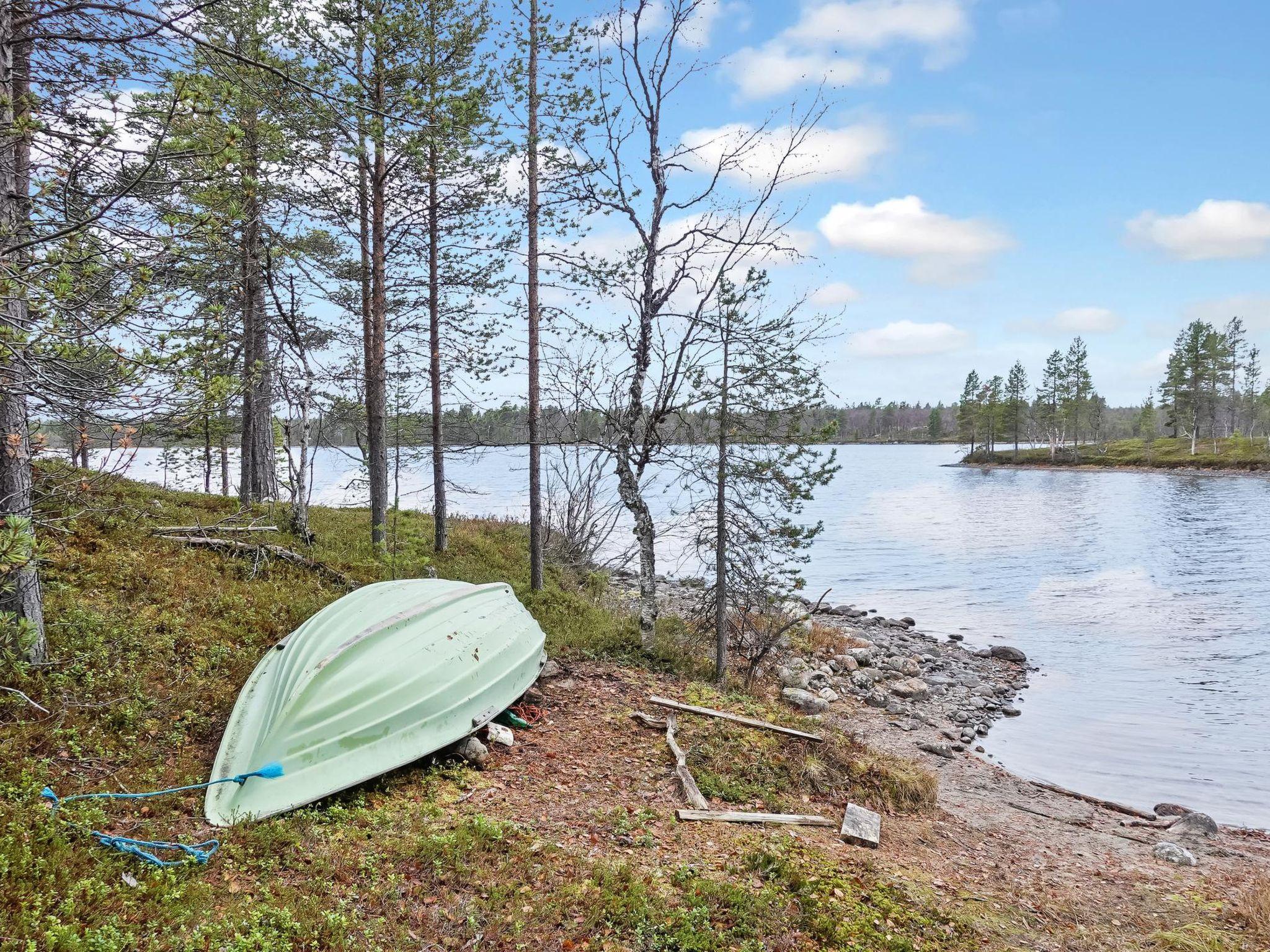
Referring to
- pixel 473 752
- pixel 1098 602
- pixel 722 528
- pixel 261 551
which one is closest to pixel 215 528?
pixel 473 752

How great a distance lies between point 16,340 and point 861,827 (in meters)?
7.49

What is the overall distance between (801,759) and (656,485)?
37.0 m

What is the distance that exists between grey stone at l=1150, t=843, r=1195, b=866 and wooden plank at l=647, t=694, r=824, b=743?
384cm

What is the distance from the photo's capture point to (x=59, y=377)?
14.2ft

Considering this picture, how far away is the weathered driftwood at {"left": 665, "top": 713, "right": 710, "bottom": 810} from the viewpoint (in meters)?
6.29

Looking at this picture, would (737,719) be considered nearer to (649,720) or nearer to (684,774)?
(649,720)

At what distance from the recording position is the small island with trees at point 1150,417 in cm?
6675

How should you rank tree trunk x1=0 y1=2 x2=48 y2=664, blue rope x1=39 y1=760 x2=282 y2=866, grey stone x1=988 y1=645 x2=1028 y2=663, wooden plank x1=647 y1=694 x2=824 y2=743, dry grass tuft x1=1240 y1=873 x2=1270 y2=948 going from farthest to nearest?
grey stone x1=988 y1=645 x2=1028 y2=663, wooden plank x1=647 y1=694 x2=824 y2=743, dry grass tuft x1=1240 y1=873 x2=1270 y2=948, tree trunk x1=0 y1=2 x2=48 y2=664, blue rope x1=39 y1=760 x2=282 y2=866

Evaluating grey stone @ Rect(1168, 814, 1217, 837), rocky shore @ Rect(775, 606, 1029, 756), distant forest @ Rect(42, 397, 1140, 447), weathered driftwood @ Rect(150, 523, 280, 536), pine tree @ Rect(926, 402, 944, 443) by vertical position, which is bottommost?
rocky shore @ Rect(775, 606, 1029, 756)

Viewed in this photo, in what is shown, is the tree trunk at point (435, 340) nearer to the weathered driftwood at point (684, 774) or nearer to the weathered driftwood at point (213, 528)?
the weathered driftwood at point (213, 528)

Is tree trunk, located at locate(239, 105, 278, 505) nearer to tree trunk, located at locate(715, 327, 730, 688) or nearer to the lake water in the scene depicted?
the lake water

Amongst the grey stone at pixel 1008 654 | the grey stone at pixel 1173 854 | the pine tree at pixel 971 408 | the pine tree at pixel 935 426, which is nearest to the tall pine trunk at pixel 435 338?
the grey stone at pixel 1173 854

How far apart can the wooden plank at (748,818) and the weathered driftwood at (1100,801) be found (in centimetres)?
574

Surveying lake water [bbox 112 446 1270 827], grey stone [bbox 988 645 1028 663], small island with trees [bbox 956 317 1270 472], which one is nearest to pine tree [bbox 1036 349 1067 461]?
small island with trees [bbox 956 317 1270 472]
